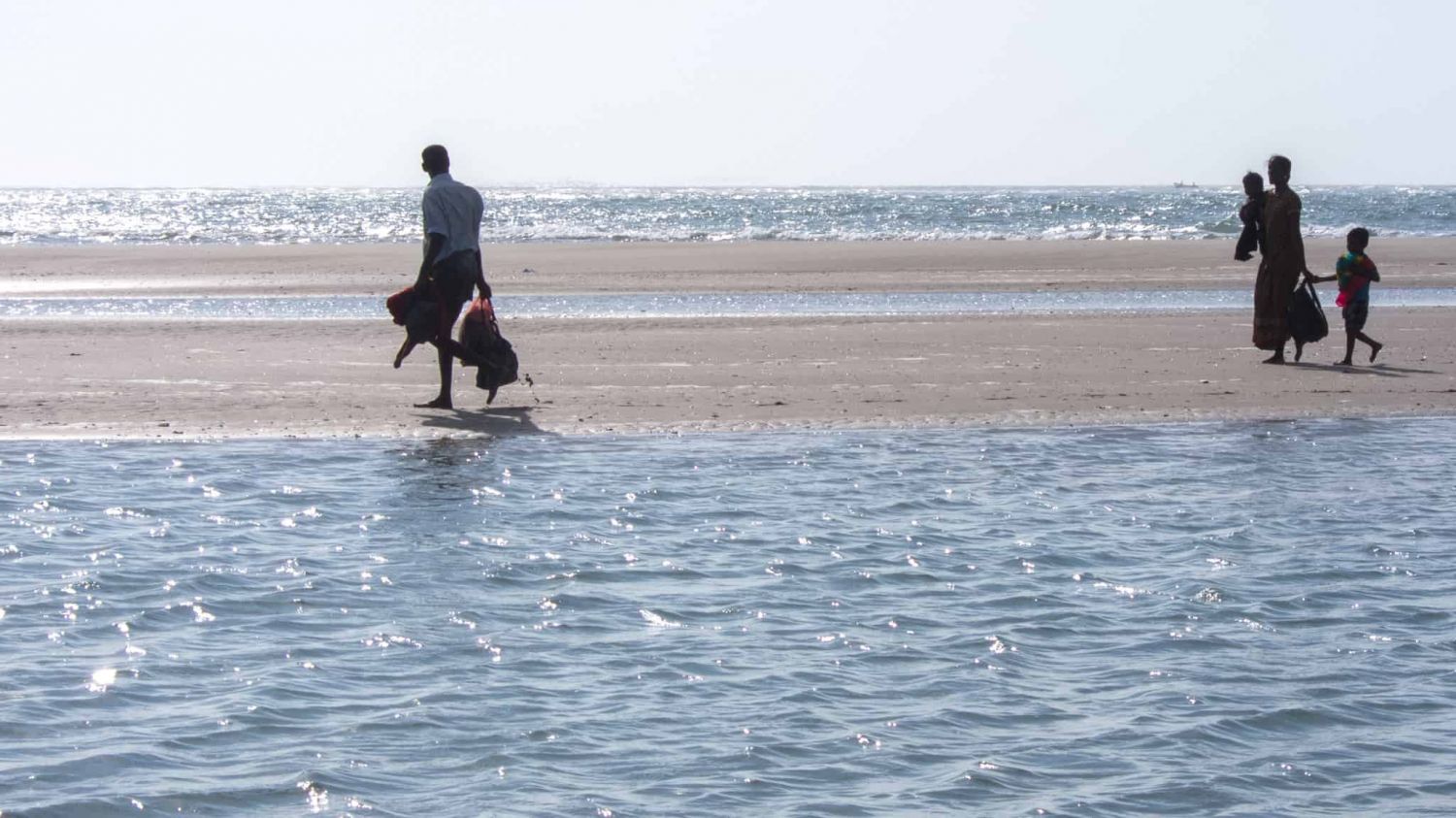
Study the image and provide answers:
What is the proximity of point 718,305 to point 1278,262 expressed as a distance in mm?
8836

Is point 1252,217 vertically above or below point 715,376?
above

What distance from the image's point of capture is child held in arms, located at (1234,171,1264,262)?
512 inches

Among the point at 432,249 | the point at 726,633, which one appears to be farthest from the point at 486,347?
the point at 726,633

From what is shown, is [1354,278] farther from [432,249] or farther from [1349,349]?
[432,249]

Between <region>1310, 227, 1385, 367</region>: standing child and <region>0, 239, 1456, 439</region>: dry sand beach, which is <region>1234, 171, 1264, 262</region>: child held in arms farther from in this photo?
<region>0, 239, 1456, 439</region>: dry sand beach

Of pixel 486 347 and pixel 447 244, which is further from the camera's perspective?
pixel 486 347

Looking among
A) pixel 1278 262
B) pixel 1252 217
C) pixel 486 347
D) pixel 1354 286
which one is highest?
pixel 1252 217

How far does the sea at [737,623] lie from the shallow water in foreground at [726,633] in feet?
0.06

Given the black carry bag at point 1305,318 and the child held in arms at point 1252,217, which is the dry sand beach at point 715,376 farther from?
the child held in arms at point 1252,217

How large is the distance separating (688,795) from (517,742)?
0.63 meters

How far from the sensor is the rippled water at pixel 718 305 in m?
19.2

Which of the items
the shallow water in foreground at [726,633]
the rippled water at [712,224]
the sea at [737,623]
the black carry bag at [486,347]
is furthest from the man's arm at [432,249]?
the rippled water at [712,224]

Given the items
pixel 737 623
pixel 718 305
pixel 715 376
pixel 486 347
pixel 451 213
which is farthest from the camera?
pixel 718 305

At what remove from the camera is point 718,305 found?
20766mm
